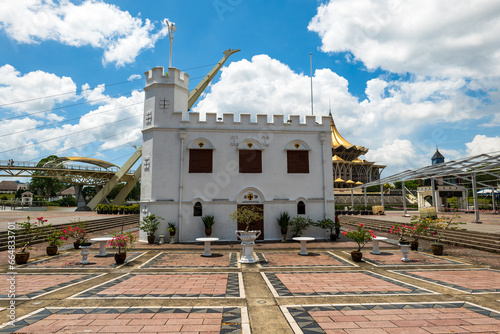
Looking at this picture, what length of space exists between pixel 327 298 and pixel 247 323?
8.74 ft

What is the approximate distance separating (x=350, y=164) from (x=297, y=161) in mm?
55902

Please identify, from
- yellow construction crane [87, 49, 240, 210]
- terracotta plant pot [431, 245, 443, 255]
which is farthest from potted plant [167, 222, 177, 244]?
terracotta plant pot [431, 245, 443, 255]

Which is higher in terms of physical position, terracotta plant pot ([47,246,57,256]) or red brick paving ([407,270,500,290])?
terracotta plant pot ([47,246,57,256])

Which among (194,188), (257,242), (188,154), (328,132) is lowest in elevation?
(257,242)

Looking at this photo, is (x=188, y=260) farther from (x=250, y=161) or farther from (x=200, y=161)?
(x=250, y=161)

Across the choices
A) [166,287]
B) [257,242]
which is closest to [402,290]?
[166,287]

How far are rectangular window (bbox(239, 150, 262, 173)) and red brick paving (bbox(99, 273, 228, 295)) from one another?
9.03 m

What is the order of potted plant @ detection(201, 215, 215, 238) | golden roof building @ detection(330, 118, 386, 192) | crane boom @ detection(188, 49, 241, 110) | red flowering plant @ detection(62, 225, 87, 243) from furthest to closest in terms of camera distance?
1. golden roof building @ detection(330, 118, 386, 192)
2. crane boom @ detection(188, 49, 241, 110)
3. potted plant @ detection(201, 215, 215, 238)
4. red flowering plant @ detection(62, 225, 87, 243)

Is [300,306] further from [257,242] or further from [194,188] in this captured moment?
[194,188]

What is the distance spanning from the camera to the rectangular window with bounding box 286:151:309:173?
18172 millimetres

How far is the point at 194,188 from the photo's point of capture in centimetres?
1725

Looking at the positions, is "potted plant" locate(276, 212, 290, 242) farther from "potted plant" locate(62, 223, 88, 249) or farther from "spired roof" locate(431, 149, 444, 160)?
"spired roof" locate(431, 149, 444, 160)

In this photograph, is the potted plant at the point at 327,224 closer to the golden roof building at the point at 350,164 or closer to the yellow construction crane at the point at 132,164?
the yellow construction crane at the point at 132,164

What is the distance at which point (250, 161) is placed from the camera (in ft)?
58.5
